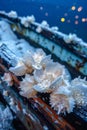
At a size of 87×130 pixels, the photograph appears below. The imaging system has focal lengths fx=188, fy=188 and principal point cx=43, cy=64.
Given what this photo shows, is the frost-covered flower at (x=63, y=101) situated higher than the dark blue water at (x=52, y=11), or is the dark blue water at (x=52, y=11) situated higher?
the dark blue water at (x=52, y=11)

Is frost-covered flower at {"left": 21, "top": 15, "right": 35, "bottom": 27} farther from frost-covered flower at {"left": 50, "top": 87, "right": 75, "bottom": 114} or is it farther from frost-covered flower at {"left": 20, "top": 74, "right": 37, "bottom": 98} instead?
frost-covered flower at {"left": 50, "top": 87, "right": 75, "bottom": 114}

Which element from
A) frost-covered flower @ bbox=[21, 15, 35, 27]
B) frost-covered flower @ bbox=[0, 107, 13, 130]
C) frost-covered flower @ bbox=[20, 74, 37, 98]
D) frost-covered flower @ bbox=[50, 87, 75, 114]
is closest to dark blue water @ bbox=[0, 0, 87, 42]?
frost-covered flower @ bbox=[21, 15, 35, 27]

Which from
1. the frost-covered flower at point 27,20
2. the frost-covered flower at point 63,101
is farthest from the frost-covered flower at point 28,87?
the frost-covered flower at point 27,20

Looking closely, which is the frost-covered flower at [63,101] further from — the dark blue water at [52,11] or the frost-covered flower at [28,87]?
the dark blue water at [52,11]

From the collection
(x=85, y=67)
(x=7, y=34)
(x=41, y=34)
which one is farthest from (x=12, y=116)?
(x=7, y=34)

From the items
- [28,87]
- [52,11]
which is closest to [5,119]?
[28,87]

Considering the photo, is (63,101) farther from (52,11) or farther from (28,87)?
(52,11)

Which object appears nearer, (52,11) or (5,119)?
(5,119)

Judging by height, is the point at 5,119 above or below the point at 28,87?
below

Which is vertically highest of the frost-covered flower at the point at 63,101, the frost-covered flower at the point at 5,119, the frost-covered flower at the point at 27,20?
the frost-covered flower at the point at 27,20
